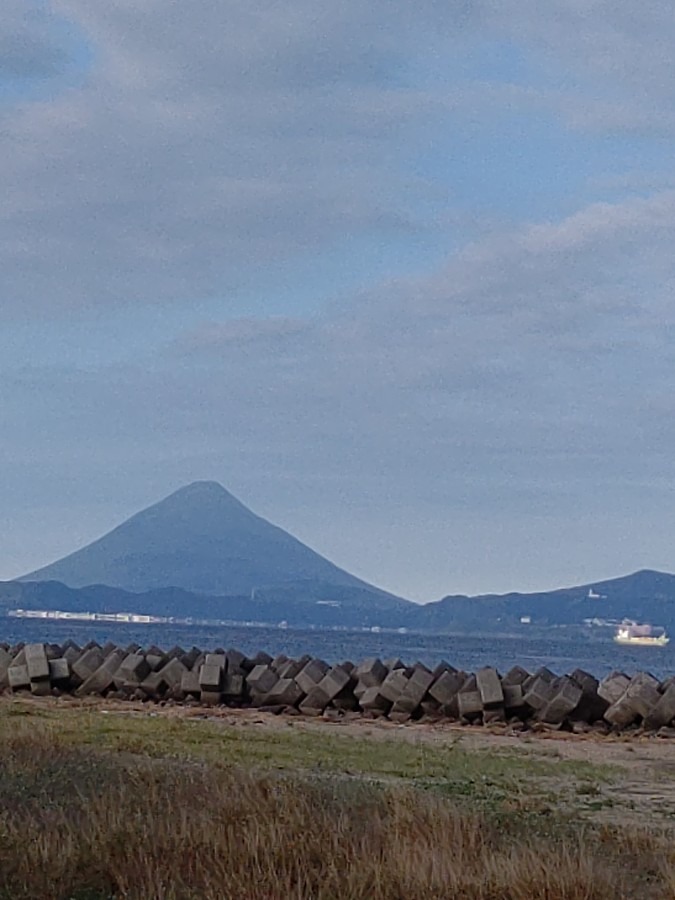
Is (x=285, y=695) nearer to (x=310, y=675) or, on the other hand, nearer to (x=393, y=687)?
(x=310, y=675)

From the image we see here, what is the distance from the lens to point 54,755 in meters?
11.4

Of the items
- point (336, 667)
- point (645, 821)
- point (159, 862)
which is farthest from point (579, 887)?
point (336, 667)

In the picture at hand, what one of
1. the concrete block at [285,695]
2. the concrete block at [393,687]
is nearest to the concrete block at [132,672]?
the concrete block at [285,695]

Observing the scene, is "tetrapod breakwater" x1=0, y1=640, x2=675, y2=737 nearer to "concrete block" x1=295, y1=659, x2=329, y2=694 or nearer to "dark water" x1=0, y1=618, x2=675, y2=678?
"concrete block" x1=295, y1=659, x2=329, y2=694

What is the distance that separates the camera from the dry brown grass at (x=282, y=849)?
301 inches

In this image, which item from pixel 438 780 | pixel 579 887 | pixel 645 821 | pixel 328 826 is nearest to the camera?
pixel 579 887

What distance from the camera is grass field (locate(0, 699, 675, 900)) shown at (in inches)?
302

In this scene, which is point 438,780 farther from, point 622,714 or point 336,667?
point 336,667

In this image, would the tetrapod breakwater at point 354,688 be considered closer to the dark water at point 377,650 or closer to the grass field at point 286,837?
the grass field at point 286,837

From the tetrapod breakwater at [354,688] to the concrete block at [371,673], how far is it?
2cm

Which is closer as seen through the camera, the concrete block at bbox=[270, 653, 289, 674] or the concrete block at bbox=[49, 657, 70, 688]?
the concrete block at bbox=[49, 657, 70, 688]

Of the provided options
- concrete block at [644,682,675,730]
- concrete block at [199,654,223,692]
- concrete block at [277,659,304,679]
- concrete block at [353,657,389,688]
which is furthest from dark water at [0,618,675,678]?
concrete block at [644,682,675,730]

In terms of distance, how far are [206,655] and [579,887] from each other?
45.6 feet

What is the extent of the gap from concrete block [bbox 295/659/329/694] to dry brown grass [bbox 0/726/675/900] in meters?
10.1
